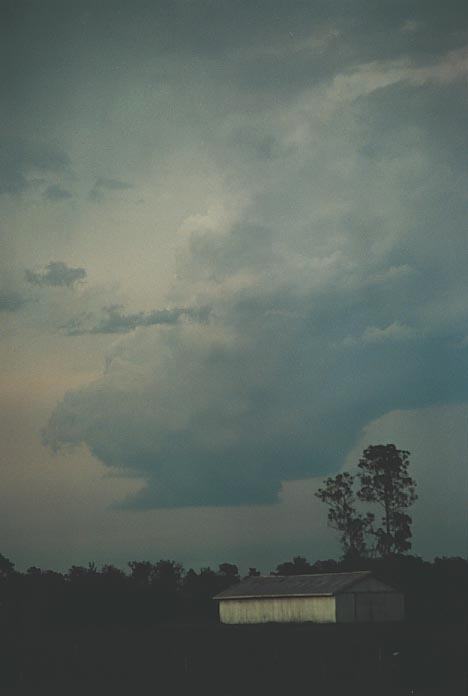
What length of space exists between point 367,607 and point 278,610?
7130 millimetres

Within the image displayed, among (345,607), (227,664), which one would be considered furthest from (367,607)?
(227,664)

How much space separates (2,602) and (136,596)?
9.91m

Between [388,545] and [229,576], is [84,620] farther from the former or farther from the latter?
[388,545]

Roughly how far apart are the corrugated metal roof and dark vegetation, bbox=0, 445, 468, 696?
3.24 meters

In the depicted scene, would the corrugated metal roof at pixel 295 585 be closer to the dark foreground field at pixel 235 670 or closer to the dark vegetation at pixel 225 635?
the dark vegetation at pixel 225 635

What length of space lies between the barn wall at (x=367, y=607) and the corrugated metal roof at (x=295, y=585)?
0.95 m

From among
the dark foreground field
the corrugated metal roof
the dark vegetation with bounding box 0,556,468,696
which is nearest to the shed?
the corrugated metal roof

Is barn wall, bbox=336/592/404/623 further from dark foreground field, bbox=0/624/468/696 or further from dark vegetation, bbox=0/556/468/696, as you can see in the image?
dark foreground field, bbox=0/624/468/696

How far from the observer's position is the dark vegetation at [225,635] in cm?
3231

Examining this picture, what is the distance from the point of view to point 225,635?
2062 inches

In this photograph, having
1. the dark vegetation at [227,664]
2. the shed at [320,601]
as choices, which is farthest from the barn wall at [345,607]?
the dark vegetation at [227,664]

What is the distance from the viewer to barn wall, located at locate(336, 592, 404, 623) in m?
67.7

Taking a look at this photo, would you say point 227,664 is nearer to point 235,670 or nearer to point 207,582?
point 235,670

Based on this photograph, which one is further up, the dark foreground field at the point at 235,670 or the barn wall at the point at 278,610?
the barn wall at the point at 278,610
